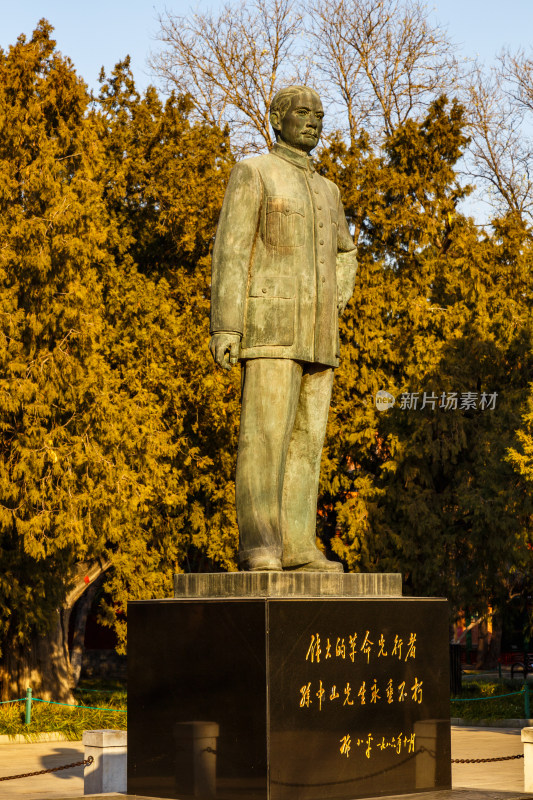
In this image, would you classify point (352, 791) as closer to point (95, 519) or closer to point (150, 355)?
point (95, 519)

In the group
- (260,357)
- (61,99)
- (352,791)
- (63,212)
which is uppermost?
(61,99)

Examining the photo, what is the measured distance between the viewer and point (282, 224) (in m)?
7.01

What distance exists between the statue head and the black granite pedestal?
99.0 inches

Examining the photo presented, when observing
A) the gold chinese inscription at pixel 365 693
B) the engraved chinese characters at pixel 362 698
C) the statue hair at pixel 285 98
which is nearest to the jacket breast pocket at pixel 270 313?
the statue hair at pixel 285 98

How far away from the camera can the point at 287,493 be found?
23.2 ft

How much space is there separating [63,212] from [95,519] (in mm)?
4524

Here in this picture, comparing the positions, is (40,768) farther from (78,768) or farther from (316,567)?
(316,567)

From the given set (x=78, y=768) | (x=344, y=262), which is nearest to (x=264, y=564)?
(x=344, y=262)

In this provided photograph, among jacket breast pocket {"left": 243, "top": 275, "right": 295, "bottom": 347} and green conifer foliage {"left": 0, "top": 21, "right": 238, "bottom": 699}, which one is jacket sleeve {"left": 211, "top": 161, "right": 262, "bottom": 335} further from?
green conifer foliage {"left": 0, "top": 21, "right": 238, "bottom": 699}

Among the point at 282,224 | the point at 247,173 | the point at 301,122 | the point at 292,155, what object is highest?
the point at 301,122

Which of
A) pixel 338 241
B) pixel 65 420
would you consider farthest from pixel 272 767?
pixel 65 420

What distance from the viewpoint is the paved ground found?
12.2 meters

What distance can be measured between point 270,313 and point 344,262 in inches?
32.8

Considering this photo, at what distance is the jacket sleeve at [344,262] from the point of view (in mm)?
7469
